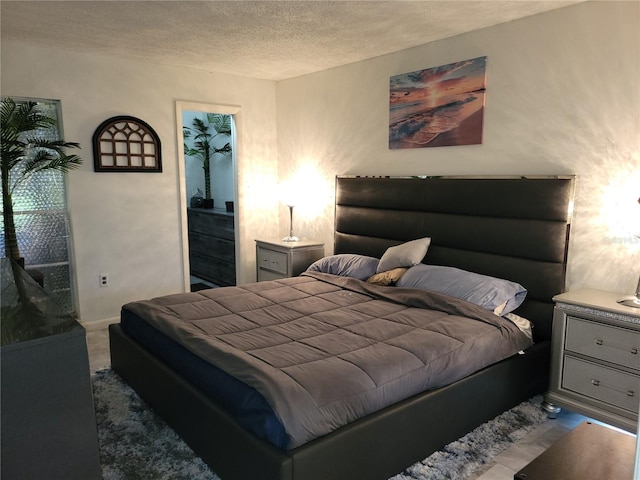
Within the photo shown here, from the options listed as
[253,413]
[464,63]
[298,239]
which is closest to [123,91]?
[298,239]

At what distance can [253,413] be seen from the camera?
6.03 ft

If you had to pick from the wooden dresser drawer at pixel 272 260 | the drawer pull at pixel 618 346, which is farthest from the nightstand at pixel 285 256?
the drawer pull at pixel 618 346

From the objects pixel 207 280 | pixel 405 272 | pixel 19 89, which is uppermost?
pixel 19 89

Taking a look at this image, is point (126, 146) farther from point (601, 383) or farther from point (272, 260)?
point (601, 383)

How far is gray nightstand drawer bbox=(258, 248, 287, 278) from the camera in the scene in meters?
4.49

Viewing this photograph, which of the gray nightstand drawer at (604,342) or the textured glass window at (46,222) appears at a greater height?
the textured glass window at (46,222)

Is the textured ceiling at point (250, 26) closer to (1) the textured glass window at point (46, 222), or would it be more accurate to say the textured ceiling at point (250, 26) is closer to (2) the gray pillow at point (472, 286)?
(1) the textured glass window at point (46, 222)

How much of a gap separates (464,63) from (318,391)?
8.67 feet

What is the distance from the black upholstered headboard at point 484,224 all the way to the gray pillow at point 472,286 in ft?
0.47

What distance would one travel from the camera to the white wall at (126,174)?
12.6ft

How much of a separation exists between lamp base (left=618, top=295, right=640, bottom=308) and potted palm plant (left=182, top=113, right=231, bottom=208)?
4.96 metres

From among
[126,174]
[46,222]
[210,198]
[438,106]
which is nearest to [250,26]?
[438,106]

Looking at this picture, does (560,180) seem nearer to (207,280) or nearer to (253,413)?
(253,413)

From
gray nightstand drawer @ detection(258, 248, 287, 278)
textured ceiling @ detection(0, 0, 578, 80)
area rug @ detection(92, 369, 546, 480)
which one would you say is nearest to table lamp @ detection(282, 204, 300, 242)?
gray nightstand drawer @ detection(258, 248, 287, 278)
